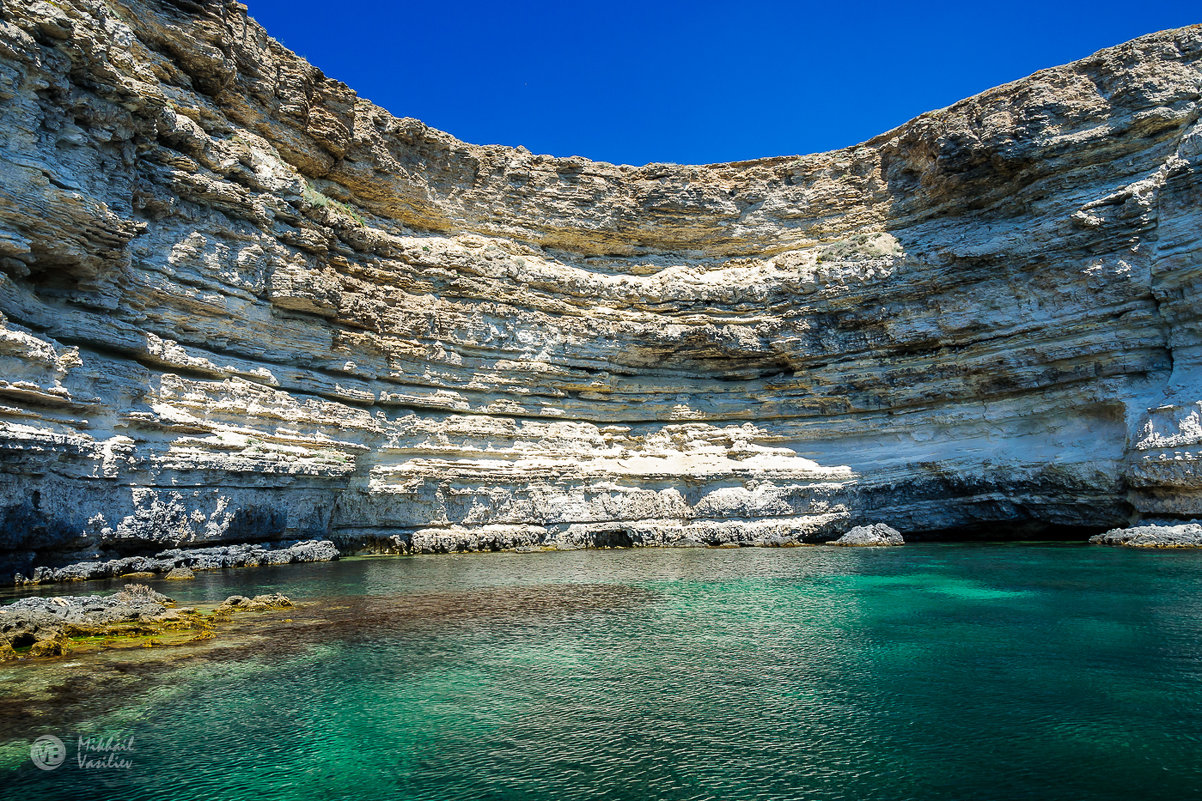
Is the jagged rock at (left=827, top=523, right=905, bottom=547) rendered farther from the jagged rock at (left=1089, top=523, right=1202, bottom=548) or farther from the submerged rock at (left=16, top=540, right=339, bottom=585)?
the submerged rock at (left=16, top=540, right=339, bottom=585)

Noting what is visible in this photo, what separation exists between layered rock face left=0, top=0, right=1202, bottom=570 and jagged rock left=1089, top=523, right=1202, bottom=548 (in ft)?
5.44

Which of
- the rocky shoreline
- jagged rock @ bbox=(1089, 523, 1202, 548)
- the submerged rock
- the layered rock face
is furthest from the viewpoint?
jagged rock @ bbox=(1089, 523, 1202, 548)

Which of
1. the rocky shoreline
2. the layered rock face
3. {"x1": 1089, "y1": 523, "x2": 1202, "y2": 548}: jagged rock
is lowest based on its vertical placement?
{"x1": 1089, "y1": 523, "x2": 1202, "y2": 548}: jagged rock

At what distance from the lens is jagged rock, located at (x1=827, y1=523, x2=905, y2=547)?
82.7 feet

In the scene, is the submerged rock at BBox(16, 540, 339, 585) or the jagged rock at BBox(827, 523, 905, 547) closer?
the submerged rock at BBox(16, 540, 339, 585)

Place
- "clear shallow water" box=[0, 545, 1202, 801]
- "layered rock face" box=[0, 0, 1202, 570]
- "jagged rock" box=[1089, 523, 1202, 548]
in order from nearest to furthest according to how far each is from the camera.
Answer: "clear shallow water" box=[0, 545, 1202, 801], "layered rock face" box=[0, 0, 1202, 570], "jagged rock" box=[1089, 523, 1202, 548]

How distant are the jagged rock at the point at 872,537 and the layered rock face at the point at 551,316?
833 millimetres

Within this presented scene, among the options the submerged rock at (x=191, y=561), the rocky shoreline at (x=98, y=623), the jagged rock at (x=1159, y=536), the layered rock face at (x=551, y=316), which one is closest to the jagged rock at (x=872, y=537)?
the layered rock face at (x=551, y=316)

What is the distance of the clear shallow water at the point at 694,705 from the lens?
5.40 meters

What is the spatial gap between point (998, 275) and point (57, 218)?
30.1m

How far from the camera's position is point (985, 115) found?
26328 millimetres

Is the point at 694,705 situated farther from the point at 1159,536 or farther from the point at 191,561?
the point at 1159,536

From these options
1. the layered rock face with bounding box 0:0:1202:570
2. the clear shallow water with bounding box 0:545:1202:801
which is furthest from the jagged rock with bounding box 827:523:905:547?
the clear shallow water with bounding box 0:545:1202:801

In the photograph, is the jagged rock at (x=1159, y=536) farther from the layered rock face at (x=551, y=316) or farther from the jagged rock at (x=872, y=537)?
the jagged rock at (x=872, y=537)
